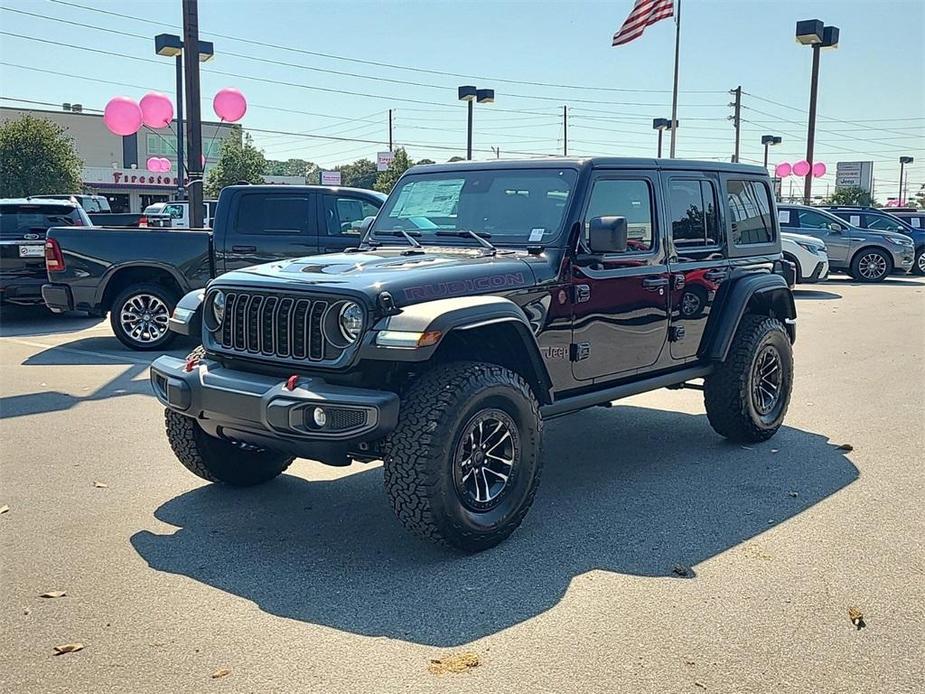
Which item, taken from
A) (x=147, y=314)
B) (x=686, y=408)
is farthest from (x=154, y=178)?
(x=686, y=408)

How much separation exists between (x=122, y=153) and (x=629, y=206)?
205ft

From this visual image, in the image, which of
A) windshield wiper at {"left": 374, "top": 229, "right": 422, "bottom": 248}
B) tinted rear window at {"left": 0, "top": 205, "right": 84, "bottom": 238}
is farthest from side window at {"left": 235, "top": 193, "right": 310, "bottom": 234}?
windshield wiper at {"left": 374, "top": 229, "right": 422, "bottom": 248}

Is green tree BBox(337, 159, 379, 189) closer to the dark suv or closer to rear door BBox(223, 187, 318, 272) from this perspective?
the dark suv

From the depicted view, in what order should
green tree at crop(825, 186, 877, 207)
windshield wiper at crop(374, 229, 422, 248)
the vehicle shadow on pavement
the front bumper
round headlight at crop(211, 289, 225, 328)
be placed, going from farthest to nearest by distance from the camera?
1. green tree at crop(825, 186, 877, 207)
2. windshield wiper at crop(374, 229, 422, 248)
3. round headlight at crop(211, 289, 225, 328)
4. the front bumper
5. the vehicle shadow on pavement

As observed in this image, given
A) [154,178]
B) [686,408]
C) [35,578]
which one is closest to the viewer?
[35,578]

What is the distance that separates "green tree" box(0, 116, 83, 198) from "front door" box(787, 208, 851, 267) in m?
27.0

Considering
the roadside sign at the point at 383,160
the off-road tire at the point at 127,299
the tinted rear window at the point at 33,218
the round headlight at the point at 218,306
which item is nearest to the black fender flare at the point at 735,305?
the round headlight at the point at 218,306

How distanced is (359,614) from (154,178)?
180 feet

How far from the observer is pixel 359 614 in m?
3.90

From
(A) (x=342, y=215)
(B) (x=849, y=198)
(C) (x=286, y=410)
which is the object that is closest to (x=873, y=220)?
(A) (x=342, y=215)

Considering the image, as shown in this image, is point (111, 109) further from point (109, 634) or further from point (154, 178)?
point (154, 178)

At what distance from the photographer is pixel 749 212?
7.02m

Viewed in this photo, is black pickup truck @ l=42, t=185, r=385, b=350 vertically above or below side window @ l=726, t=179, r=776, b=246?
below

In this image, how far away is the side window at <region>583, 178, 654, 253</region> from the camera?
5637mm
